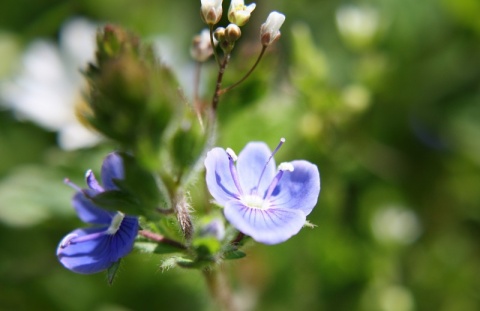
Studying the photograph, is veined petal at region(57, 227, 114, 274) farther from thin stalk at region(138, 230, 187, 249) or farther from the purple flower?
the purple flower

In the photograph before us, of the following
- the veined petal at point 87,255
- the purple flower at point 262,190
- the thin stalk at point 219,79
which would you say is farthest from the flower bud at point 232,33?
the veined petal at point 87,255

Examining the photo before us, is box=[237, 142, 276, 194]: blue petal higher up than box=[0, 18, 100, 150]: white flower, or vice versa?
box=[237, 142, 276, 194]: blue petal

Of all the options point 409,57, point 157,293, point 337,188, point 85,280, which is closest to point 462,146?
point 409,57

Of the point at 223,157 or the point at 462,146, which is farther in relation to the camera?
the point at 462,146

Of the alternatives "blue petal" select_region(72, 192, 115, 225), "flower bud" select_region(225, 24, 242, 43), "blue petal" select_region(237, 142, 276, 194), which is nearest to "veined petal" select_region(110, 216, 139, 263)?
"blue petal" select_region(72, 192, 115, 225)

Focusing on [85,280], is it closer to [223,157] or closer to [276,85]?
[276,85]

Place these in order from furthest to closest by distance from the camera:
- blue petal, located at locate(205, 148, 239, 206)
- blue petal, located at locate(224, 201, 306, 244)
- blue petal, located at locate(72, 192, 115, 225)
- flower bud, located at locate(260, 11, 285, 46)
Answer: blue petal, located at locate(72, 192, 115, 225) < flower bud, located at locate(260, 11, 285, 46) < blue petal, located at locate(205, 148, 239, 206) < blue petal, located at locate(224, 201, 306, 244)

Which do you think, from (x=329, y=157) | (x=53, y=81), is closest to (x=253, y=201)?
(x=329, y=157)
